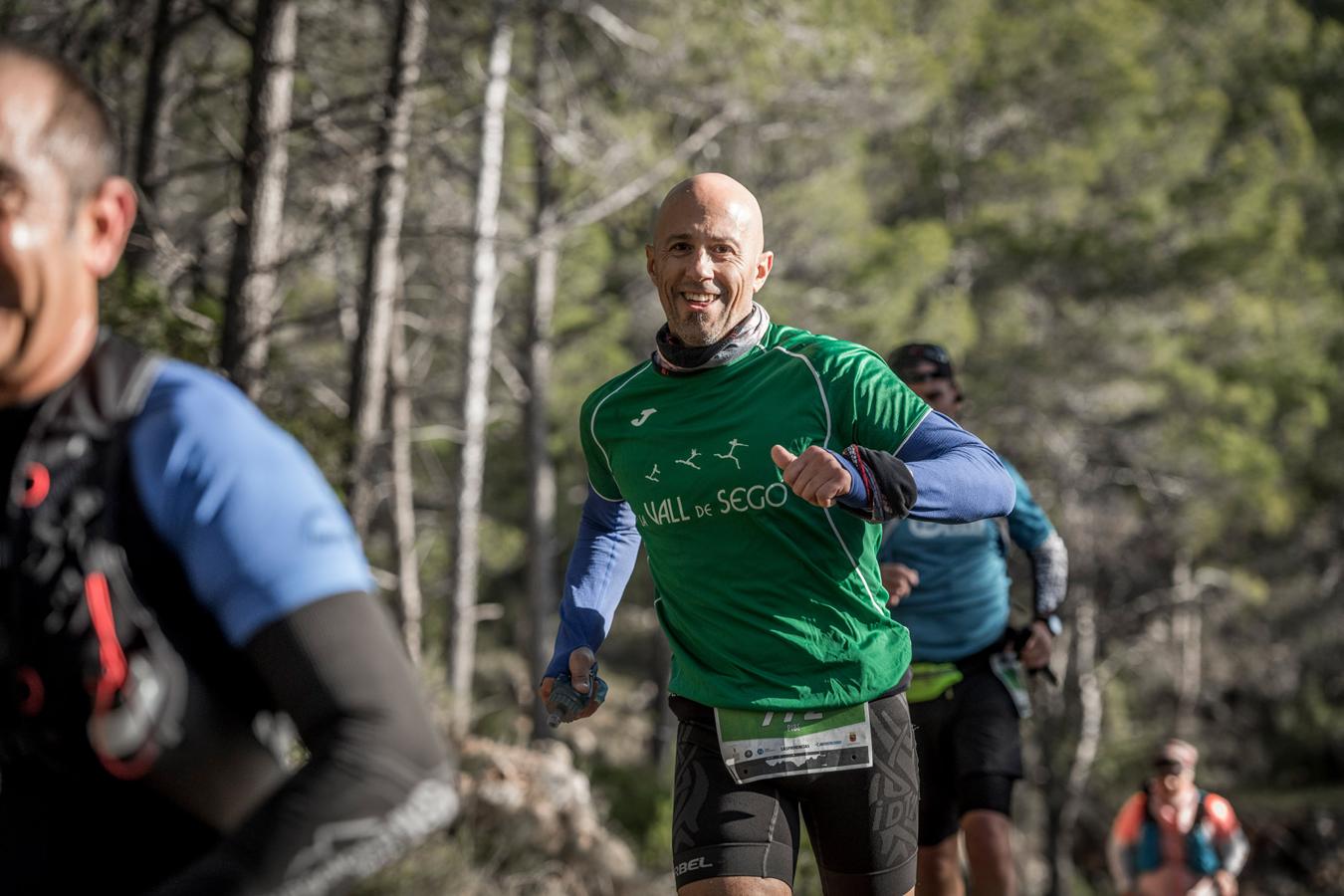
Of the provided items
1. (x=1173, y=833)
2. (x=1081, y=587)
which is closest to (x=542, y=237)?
(x=1173, y=833)

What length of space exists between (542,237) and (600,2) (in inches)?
197

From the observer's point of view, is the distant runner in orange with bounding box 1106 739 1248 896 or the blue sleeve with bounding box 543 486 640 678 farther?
the distant runner in orange with bounding box 1106 739 1248 896

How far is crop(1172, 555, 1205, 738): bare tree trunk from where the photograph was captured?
95.3ft

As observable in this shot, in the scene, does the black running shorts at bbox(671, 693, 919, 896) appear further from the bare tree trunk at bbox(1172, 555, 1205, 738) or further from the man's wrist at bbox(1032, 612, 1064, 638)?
the bare tree trunk at bbox(1172, 555, 1205, 738)

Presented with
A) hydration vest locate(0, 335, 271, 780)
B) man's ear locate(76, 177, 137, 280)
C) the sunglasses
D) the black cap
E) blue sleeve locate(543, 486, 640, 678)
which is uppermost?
man's ear locate(76, 177, 137, 280)

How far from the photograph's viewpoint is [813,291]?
21.2 metres

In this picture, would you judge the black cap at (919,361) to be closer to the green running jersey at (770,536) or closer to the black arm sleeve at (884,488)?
the green running jersey at (770,536)

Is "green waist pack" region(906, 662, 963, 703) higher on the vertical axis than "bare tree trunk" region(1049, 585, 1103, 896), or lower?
higher

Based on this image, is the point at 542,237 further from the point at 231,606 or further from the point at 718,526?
the point at 231,606

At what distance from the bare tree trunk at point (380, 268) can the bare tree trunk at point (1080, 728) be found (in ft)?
58.9

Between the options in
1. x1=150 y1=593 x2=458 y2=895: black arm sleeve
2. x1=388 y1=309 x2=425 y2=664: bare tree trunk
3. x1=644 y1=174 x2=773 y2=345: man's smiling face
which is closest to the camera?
x1=150 y1=593 x2=458 y2=895: black arm sleeve

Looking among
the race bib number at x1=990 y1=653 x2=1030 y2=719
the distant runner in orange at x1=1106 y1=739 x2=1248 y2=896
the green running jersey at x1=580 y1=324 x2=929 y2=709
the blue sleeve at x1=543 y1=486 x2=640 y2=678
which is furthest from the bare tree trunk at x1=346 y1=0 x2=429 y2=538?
the green running jersey at x1=580 y1=324 x2=929 y2=709

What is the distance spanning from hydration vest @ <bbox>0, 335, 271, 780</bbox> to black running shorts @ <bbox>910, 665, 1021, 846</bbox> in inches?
164

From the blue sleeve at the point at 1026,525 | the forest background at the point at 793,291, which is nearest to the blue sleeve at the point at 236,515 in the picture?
the blue sleeve at the point at 1026,525
